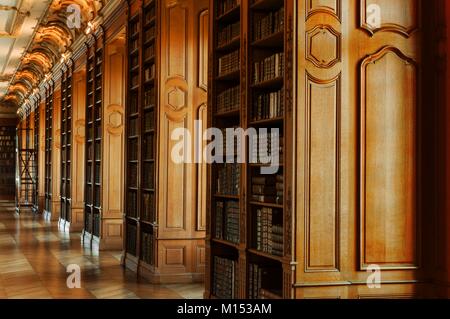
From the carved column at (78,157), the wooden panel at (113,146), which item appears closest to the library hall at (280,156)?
the wooden panel at (113,146)

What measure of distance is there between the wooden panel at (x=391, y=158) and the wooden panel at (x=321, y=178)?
0.93 ft

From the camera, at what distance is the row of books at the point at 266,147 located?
5.85m

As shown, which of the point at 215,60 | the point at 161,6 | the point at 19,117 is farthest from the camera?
the point at 19,117

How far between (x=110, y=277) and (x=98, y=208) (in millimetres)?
4179

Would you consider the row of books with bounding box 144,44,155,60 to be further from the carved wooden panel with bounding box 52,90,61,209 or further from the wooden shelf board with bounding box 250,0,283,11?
the carved wooden panel with bounding box 52,90,61,209

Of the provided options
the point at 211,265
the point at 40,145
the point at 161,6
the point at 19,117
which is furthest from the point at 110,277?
the point at 19,117

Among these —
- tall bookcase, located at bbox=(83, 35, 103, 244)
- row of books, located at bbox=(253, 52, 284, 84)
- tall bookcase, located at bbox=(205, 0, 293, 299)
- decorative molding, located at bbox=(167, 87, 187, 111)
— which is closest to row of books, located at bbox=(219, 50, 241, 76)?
tall bookcase, located at bbox=(205, 0, 293, 299)

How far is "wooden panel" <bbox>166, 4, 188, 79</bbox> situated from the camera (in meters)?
9.47

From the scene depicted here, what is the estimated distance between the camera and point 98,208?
14.0 metres

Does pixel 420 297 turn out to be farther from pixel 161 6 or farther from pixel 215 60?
pixel 161 6

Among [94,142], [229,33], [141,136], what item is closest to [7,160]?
[94,142]

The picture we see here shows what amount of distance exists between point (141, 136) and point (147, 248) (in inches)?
63.7

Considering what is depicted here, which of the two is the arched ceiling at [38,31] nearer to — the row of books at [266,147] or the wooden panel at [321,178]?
the row of books at [266,147]
